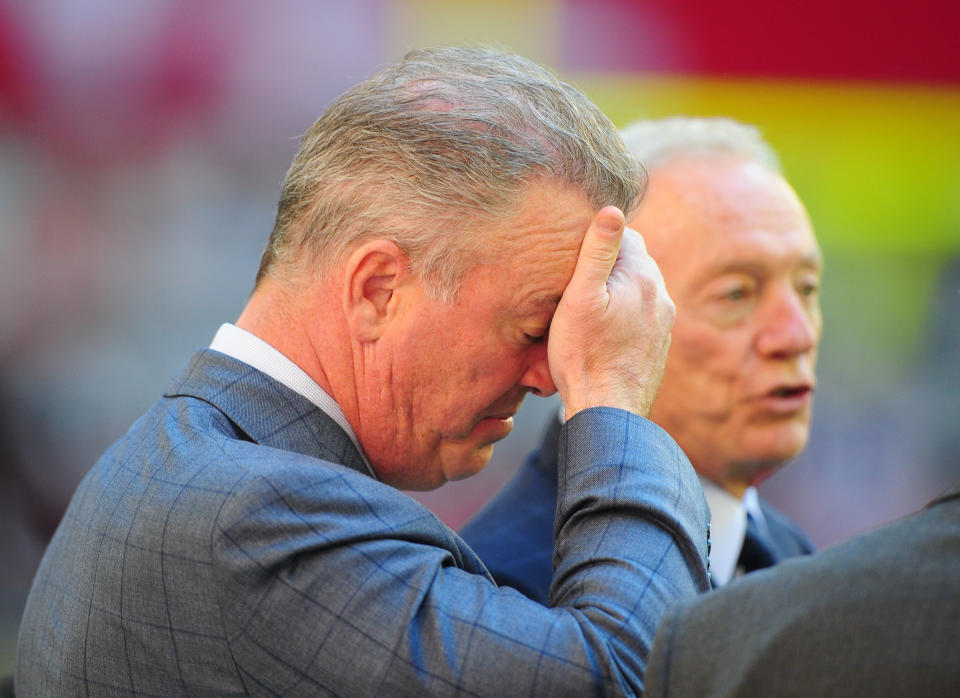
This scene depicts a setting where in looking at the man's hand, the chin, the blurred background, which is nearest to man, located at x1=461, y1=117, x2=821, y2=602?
the chin

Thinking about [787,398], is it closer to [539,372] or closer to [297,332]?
[539,372]

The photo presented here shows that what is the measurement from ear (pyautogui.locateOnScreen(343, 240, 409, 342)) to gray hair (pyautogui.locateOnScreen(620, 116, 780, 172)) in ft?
3.43

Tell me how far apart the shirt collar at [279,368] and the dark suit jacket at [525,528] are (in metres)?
0.50

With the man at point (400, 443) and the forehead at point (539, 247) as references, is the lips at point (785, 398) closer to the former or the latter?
the man at point (400, 443)

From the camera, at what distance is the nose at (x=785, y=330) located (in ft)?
7.26

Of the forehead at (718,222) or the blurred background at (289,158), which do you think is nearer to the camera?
the forehead at (718,222)

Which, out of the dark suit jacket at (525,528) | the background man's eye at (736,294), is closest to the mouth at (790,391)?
the background man's eye at (736,294)

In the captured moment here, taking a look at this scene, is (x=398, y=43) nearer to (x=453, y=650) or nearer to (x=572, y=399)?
(x=572, y=399)

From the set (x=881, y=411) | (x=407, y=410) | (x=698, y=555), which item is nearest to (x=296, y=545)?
(x=407, y=410)

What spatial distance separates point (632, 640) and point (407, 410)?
488 millimetres

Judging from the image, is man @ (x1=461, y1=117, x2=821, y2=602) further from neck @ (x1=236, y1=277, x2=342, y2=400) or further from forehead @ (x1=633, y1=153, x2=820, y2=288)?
neck @ (x1=236, y1=277, x2=342, y2=400)

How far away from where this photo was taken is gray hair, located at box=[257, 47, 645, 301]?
4.62 ft

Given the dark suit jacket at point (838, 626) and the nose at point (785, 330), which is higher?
the nose at point (785, 330)

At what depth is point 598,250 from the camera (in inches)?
57.7
